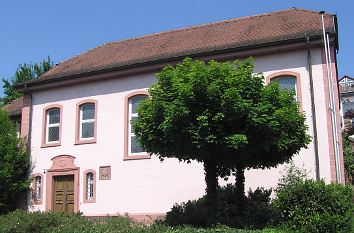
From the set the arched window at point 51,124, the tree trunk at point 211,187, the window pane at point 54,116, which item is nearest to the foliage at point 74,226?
the tree trunk at point 211,187

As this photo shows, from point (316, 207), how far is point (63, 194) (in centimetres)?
1328

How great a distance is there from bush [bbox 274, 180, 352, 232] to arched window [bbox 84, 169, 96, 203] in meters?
10.7

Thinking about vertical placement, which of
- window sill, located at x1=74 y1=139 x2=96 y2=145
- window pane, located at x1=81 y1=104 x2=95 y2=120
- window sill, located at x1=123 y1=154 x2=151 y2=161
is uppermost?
window pane, located at x1=81 y1=104 x2=95 y2=120

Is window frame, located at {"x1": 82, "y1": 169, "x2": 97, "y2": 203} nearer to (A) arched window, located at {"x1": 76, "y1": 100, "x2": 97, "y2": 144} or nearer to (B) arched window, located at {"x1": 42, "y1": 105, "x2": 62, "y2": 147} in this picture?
(A) arched window, located at {"x1": 76, "y1": 100, "x2": 97, "y2": 144}

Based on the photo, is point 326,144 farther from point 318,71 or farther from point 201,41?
point 201,41

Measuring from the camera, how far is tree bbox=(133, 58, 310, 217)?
11719mm

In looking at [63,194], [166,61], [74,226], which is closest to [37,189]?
[63,194]

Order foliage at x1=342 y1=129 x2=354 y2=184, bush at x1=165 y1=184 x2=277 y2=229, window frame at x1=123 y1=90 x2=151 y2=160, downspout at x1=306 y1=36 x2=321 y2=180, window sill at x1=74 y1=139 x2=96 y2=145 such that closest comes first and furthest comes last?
bush at x1=165 y1=184 x2=277 y2=229, downspout at x1=306 y1=36 x2=321 y2=180, window frame at x1=123 y1=90 x2=151 y2=160, window sill at x1=74 y1=139 x2=96 y2=145, foliage at x1=342 y1=129 x2=354 y2=184

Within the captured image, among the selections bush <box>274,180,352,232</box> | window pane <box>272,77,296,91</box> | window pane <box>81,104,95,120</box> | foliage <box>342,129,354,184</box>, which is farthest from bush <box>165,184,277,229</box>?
foliage <box>342,129,354,184</box>

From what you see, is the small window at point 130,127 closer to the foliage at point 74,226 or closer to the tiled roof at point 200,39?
the tiled roof at point 200,39

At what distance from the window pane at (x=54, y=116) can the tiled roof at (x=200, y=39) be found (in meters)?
1.66

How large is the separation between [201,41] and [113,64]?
159 inches

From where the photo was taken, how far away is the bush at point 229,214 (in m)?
12.8

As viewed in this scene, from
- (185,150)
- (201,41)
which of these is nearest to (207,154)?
(185,150)
